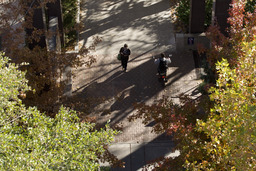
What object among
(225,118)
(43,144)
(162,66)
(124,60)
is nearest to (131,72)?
(124,60)

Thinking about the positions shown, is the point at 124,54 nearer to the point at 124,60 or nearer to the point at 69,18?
the point at 124,60

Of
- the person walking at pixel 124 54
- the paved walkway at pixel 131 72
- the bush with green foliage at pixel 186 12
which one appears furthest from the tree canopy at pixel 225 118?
the bush with green foliage at pixel 186 12

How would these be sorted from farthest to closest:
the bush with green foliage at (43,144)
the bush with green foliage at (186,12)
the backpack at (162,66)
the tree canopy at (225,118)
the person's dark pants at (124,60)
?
the bush with green foliage at (186,12)
the person's dark pants at (124,60)
the backpack at (162,66)
the tree canopy at (225,118)
the bush with green foliage at (43,144)

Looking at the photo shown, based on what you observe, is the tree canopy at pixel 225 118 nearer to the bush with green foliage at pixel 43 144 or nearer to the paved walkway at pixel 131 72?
the bush with green foliage at pixel 43 144

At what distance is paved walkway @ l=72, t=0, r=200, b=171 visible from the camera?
1291 cm

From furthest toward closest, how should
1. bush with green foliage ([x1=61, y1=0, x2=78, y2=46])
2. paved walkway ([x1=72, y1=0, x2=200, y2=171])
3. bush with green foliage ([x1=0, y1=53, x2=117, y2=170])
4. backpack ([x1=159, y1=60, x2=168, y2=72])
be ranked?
bush with green foliage ([x1=61, y1=0, x2=78, y2=46]) < backpack ([x1=159, y1=60, x2=168, y2=72]) < paved walkway ([x1=72, y1=0, x2=200, y2=171]) < bush with green foliage ([x1=0, y1=53, x2=117, y2=170])

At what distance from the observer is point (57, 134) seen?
691cm

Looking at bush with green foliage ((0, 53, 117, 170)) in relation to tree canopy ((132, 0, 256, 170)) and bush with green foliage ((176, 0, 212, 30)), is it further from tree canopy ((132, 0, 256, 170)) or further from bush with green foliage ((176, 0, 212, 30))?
bush with green foliage ((176, 0, 212, 30))

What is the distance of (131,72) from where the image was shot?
51.6 feet

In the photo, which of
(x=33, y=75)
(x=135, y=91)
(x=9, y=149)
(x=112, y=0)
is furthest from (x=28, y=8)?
(x=112, y=0)

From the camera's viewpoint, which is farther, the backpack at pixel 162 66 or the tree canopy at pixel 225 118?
the backpack at pixel 162 66

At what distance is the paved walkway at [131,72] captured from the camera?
12.9 metres

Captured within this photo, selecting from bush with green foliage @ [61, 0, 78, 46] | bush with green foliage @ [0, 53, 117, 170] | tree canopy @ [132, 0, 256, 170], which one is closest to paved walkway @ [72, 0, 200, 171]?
bush with green foliage @ [61, 0, 78, 46]

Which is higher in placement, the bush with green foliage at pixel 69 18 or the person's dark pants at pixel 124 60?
the bush with green foliage at pixel 69 18
